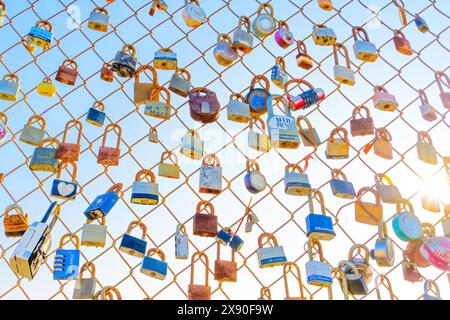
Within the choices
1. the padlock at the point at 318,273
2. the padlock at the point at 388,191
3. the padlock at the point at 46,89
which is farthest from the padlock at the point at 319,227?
the padlock at the point at 46,89

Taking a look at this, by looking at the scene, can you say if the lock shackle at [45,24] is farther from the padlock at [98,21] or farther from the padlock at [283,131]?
the padlock at [283,131]

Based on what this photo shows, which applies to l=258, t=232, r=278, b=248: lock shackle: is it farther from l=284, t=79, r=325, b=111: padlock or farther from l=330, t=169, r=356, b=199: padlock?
l=284, t=79, r=325, b=111: padlock

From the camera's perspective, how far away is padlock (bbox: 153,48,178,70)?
10.0 feet

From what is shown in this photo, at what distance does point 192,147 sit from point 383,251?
1145 mm

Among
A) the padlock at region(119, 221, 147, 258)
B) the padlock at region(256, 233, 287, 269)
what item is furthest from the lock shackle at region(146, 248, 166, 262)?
the padlock at region(256, 233, 287, 269)

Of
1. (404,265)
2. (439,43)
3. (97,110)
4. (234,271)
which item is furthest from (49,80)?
(439,43)

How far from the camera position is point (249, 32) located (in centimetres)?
322

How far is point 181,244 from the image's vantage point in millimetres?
2441

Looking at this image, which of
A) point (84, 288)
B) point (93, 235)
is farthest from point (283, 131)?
point (84, 288)

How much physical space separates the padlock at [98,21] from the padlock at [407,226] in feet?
7.10

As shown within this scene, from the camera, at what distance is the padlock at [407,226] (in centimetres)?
243

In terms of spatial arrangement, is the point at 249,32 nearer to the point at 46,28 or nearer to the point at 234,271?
the point at 46,28

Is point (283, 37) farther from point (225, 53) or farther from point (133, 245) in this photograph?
point (133, 245)
